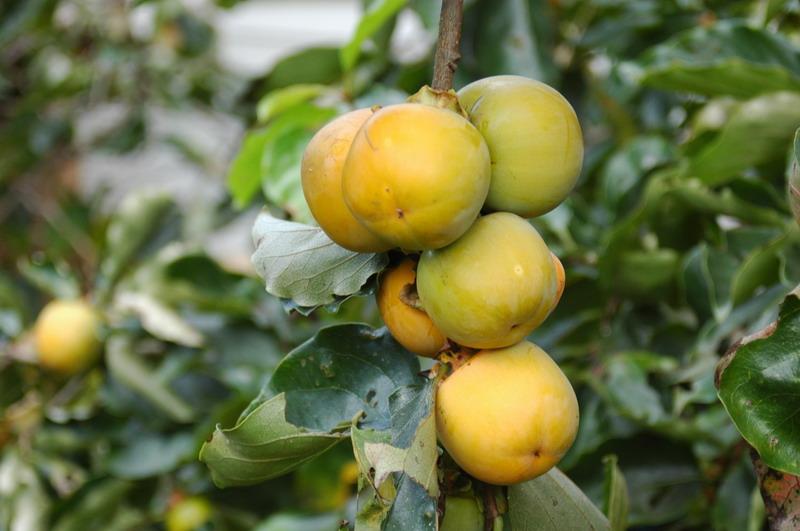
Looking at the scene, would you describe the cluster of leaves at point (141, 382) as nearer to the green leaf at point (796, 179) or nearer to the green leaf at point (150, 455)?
the green leaf at point (150, 455)

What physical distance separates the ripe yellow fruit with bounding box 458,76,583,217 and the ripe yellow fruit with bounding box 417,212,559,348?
0.02 meters

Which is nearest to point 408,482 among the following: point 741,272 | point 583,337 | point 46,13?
point 741,272

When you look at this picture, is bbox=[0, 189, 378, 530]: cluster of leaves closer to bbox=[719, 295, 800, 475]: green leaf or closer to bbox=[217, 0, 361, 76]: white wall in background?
bbox=[719, 295, 800, 475]: green leaf

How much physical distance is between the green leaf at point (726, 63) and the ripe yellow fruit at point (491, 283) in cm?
49

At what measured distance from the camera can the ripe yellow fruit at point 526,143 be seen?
0.52 m

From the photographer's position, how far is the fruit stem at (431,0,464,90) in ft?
1.75

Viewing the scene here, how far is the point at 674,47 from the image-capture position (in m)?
1.03

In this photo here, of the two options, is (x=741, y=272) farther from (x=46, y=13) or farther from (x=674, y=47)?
(x=46, y=13)

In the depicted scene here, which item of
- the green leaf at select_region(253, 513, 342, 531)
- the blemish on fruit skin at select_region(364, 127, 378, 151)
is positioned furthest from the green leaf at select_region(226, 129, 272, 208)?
the blemish on fruit skin at select_region(364, 127, 378, 151)

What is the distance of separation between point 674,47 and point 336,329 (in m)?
0.58

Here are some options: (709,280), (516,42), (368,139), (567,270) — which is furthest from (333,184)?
(516,42)

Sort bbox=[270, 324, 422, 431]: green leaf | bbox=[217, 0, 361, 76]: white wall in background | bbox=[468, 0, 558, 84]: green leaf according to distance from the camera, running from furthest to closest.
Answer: bbox=[217, 0, 361, 76]: white wall in background < bbox=[468, 0, 558, 84]: green leaf < bbox=[270, 324, 422, 431]: green leaf

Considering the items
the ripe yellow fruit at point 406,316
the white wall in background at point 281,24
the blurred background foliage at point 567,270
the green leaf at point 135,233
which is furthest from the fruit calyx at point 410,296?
the white wall in background at point 281,24

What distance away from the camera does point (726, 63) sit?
0.92 meters
